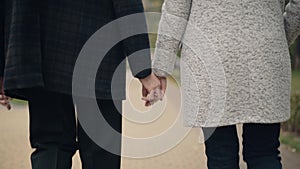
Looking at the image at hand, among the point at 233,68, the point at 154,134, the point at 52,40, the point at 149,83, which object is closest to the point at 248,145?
the point at 233,68

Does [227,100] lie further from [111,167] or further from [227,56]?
[111,167]

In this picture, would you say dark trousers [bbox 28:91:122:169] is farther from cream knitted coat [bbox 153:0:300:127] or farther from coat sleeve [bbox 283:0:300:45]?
coat sleeve [bbox 283:0:300:45]

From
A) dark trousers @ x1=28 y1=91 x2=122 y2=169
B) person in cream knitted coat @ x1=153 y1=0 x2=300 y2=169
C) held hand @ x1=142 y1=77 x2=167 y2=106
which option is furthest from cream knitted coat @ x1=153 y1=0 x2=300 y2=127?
dark trousers @ x1=28 y1=91 x2=122 y2=169

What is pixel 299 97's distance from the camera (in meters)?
5.90

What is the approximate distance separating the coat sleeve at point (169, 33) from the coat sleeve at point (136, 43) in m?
0.11

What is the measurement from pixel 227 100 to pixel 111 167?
633mm

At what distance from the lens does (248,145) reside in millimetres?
2600

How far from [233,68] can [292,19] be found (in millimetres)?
418

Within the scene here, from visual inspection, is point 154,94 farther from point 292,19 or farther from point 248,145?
point 292,19

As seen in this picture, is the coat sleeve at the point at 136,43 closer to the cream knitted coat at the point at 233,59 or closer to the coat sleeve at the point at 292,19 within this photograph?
the cream knitted coat at the point at 233,59

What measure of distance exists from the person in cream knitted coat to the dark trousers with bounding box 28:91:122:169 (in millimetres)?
386

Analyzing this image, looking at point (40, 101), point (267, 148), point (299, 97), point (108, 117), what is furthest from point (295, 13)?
point (299, 97)

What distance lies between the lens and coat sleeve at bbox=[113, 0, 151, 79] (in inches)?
95.9

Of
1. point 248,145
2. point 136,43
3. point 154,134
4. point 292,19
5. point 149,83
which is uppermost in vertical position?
point 292,19
